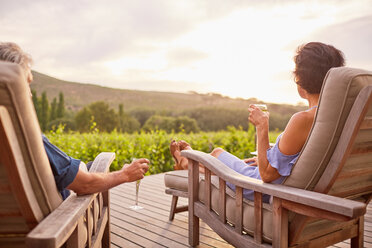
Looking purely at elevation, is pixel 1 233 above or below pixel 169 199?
above

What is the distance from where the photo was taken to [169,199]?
146 inches

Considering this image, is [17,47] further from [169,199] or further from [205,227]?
[169,199]

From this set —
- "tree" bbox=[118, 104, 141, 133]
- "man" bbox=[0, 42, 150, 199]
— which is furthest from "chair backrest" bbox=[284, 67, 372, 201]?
"tree" bbox=[118, 104, 141, 133]

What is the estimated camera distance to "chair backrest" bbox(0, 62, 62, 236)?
0.92 metres

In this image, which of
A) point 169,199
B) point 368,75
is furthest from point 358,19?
point 368,75

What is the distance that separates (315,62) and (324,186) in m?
0.68

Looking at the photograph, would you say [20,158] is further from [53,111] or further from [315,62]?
[53,111]

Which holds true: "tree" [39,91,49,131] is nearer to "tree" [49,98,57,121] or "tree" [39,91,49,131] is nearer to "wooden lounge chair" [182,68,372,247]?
"tree" [49,98,57,121]

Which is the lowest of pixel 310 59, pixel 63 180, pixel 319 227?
pixel 319 227

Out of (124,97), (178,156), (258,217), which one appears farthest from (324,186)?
(124,97)

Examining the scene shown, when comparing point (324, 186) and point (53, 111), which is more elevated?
point (324, 186)

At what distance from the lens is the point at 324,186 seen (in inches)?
58.7

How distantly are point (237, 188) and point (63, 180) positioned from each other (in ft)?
3.20

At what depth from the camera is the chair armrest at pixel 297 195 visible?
1197mm
